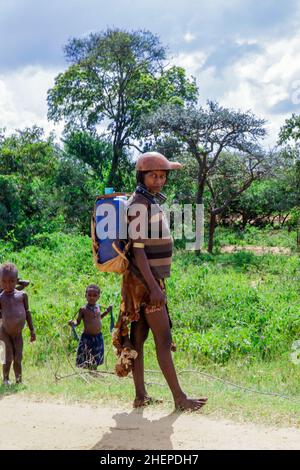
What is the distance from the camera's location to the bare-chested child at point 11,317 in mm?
4941

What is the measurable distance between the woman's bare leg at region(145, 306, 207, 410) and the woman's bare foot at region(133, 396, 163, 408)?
221 mm

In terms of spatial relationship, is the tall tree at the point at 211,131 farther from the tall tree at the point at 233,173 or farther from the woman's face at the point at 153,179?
the woman's face at the point at 153,179

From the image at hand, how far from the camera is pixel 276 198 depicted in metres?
23.2

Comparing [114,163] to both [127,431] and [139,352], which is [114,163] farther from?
[127,431]

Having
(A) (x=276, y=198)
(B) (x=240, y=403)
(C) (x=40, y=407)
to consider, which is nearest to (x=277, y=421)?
Result: (B) (x=240, y=403)

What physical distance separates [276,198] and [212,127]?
22.6ft

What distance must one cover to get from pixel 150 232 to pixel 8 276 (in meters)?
1.87

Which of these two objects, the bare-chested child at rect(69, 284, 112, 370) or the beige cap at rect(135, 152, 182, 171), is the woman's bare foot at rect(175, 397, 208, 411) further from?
the bare-chested child at rect(69, 284, 112, 370)

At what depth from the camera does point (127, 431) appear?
10.9ft

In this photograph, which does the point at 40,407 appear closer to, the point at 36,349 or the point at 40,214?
the point at 36,349

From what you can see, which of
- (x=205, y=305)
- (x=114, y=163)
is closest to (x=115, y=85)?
(x=114, y=163)

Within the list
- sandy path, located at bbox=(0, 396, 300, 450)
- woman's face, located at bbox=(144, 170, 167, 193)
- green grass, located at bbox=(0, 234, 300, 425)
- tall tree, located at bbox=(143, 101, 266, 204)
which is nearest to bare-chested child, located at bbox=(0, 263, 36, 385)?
green grass, located at bbox=(0, 234, 300, 425)

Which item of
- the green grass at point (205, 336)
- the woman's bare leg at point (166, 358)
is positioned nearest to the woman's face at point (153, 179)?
the woman's bare leg at point (166, 358)

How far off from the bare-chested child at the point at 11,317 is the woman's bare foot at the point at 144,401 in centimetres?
155
